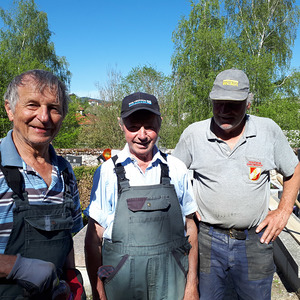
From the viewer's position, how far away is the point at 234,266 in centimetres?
223

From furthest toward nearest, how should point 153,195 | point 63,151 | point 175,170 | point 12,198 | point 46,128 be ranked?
point 63,151 → point 175,170 → point 153,195 → point 46,128 → point 12,198

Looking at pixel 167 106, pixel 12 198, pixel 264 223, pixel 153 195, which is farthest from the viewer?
pixel 167 106

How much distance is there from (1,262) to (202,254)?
5.01 feet

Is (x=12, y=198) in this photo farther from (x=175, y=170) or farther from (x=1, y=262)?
(x=175, y=170)

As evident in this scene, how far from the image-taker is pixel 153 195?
166cm

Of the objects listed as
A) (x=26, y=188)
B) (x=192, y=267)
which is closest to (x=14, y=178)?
(x=26, y=188)

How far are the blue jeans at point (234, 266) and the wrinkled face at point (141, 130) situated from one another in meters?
0.92

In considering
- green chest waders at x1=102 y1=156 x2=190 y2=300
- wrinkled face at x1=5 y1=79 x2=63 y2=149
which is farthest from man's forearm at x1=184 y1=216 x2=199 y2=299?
wrinkled face at x1=5 y1=79 x2=63 y2=149

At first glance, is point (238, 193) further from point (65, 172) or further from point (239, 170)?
point (65, 172)

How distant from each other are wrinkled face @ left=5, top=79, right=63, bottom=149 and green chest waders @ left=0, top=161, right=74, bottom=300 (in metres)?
0.20

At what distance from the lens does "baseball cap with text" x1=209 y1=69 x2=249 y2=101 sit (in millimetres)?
2145

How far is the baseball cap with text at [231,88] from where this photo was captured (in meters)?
2.14

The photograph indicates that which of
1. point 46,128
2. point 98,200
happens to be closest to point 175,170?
point 98,200

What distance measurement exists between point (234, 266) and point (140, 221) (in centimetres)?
104
